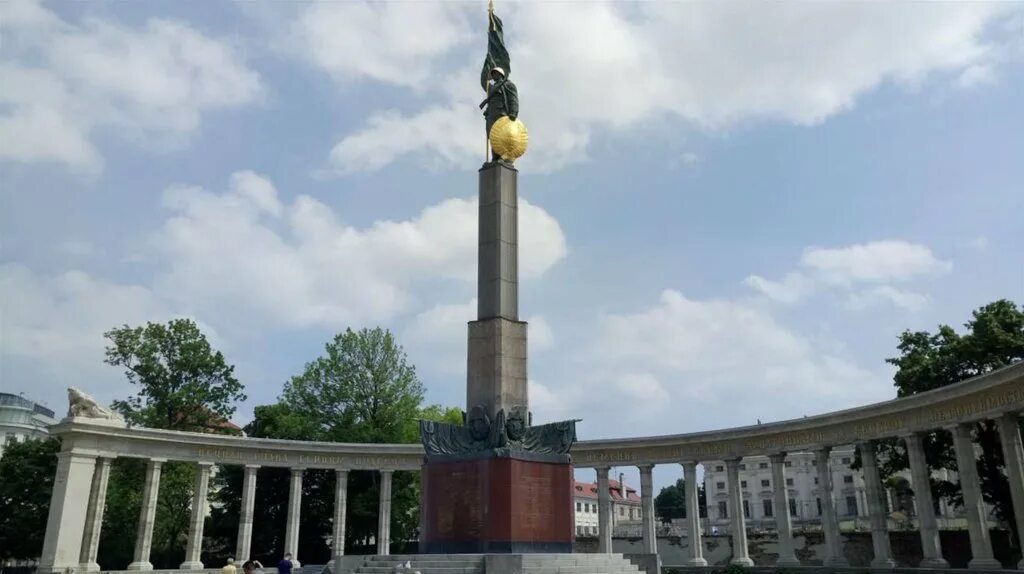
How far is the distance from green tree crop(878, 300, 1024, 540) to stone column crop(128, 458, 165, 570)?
38689 millimetres

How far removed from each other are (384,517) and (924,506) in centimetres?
2777

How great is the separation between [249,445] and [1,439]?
178 feet

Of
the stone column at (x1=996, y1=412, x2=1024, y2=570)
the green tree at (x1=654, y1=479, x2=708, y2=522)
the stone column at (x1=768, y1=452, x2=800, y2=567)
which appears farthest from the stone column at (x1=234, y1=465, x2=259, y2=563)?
the green tree at (x1=654, y1=479, x2=708, y2=522)

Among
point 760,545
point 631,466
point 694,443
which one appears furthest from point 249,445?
point 760,545

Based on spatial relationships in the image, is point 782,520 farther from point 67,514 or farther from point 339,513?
point 67,514

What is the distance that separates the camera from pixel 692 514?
4219cm

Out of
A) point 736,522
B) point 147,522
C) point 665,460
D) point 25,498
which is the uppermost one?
point 665,460

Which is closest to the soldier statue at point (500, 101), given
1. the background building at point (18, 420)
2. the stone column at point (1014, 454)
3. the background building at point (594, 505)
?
the stone column at point (1014, 454)

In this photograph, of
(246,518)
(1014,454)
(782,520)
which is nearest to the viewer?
(1014,454)

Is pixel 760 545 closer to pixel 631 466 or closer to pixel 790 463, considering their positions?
pixel 631 466

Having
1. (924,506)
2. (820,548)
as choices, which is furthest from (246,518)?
(924,506)

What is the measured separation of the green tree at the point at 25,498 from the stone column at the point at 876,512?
45715 mm

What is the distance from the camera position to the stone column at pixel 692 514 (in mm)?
41125

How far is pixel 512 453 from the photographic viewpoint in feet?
72.5
